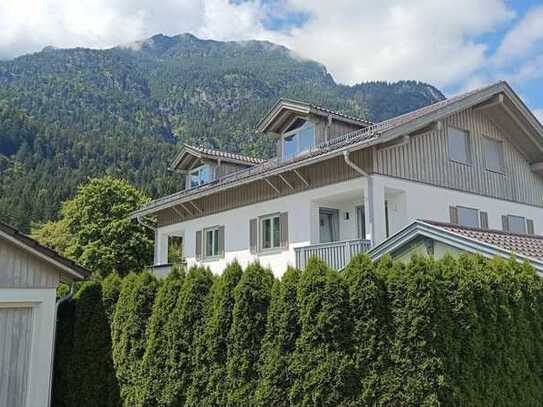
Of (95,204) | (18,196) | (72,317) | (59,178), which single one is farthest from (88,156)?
(72,317)

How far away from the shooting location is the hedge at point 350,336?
21.5ft

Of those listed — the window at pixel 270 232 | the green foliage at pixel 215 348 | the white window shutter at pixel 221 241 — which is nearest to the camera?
the green foliage at pixel 215 348

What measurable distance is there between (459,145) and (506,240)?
8.32 m

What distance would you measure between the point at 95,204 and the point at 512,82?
1107 inches

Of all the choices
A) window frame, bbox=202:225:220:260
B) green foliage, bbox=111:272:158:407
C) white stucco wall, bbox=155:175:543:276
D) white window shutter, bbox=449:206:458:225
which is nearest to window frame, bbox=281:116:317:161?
white stucco wall, bbox=155:175:543:276

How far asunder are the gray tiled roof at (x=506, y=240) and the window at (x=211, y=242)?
39.1 ft

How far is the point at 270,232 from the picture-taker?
61.1 feet

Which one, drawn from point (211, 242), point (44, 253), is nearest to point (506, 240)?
point (44, 253)

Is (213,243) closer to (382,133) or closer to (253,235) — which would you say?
(253,235)

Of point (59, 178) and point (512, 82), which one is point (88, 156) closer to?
point (59, 178)

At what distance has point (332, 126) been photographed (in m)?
19.5

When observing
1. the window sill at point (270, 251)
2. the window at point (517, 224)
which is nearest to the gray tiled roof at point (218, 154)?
the window sill at point (270, 251)

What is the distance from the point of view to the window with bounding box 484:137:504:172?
19234 mm

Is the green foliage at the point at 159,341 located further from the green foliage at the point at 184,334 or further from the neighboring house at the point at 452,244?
the neighboring house at the point at 452,244
